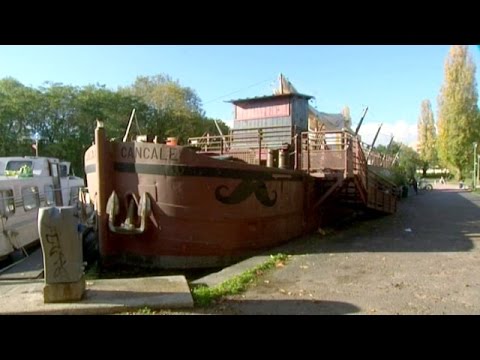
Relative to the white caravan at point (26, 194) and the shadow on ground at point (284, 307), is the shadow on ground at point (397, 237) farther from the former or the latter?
the white caravan at point (26, 194)

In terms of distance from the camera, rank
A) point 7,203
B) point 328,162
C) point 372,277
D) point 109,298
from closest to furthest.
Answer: point 109,298 < point 372,277 < point 7,203 < point 328,162

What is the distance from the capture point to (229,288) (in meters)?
6.31

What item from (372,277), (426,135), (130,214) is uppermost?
(426,135)

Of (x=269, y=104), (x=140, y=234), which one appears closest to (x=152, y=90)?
(x=269, y=104)

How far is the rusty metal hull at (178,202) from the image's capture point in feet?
30.0

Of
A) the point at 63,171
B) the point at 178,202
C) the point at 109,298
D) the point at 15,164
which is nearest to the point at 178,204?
the point at 178,202

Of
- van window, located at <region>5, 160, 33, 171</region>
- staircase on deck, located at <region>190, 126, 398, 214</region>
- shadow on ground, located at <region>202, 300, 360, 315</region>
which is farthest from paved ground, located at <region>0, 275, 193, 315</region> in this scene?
van window, located at <region>5, 160, 33, 171</region>

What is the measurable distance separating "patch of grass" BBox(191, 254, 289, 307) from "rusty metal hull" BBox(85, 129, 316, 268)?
1.74 meters

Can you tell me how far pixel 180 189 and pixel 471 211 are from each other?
50.5 feet

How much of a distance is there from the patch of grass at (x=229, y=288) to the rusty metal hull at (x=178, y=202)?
1.74m

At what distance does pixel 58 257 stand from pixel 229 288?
8.46 ft

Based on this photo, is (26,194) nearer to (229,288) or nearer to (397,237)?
(229,288)

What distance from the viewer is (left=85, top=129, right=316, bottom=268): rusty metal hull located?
30.0ft

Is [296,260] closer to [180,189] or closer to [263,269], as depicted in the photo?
[263,269]
